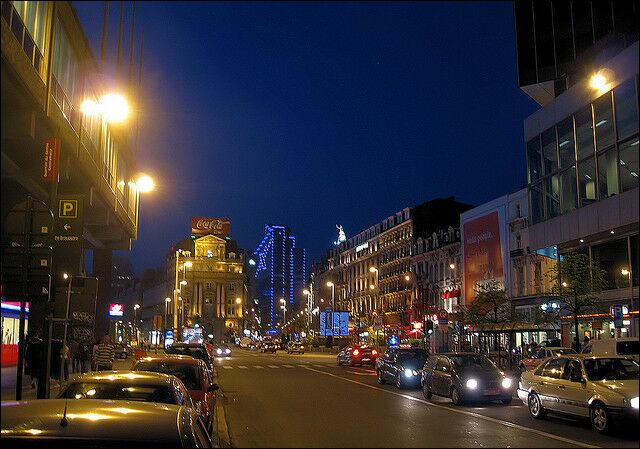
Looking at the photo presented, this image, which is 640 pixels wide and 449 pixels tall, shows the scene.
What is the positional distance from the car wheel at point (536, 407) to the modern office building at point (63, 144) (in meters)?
11.1

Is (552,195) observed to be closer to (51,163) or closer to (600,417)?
(600,417)

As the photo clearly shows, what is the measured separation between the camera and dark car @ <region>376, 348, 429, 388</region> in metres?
27.4

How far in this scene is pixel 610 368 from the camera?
15.1 meters

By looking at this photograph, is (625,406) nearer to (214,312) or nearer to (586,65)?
(586,65)

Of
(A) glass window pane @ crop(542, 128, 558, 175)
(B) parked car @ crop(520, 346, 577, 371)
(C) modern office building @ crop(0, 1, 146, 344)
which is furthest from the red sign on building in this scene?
(A) glass window pane @ crop(542, 128, 558, 175)

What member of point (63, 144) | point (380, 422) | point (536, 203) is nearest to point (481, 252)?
point (536, 203)

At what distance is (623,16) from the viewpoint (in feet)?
89.6

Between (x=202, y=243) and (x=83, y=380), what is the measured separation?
138874 millimetres

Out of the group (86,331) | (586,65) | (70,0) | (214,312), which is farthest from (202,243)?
(70,0)

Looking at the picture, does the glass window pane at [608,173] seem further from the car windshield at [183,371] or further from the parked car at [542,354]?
the car windshield at [183,371]

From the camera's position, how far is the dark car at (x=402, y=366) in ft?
89.8

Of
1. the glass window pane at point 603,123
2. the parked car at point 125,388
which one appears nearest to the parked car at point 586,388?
the parked car at point 125,388

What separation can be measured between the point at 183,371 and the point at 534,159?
2818cm

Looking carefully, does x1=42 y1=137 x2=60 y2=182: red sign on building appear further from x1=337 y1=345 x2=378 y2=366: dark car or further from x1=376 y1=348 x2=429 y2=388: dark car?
x1=337 y1=345 x2=378 y2=366: dark car
